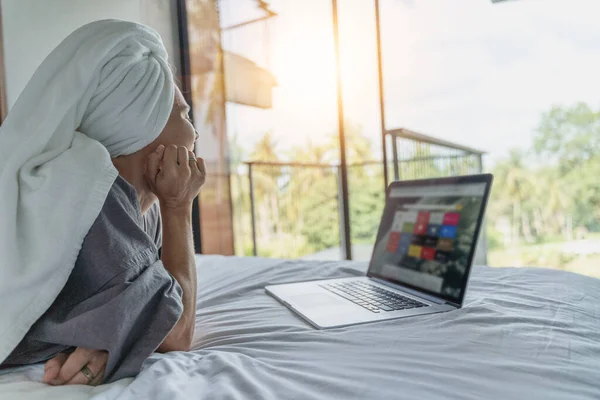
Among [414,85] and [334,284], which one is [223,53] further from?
[334,284]

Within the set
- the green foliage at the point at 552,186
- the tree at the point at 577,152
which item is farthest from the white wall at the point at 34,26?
the tree at the point at 577,152

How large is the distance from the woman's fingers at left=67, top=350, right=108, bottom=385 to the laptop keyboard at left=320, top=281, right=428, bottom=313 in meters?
0.45

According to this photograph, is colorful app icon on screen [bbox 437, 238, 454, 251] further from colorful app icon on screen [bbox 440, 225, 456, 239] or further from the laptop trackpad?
the laptop trackpad

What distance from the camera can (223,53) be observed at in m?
3.55

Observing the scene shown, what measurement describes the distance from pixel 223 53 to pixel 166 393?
3.39 m

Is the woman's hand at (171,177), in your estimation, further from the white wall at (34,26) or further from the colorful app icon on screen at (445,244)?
the white wall at (34,26)

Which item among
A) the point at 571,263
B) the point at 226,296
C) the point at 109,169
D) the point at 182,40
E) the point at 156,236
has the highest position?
the point at 182,40

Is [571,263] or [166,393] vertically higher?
[166,393]

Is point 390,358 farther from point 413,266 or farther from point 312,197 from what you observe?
point 312,197

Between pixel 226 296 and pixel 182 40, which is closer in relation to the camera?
pixel 226 296

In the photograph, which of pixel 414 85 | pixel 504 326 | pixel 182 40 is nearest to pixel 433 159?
pixel 414 85

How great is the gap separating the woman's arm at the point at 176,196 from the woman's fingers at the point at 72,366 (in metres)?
0.21

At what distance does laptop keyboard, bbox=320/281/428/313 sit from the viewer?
0.82 meters

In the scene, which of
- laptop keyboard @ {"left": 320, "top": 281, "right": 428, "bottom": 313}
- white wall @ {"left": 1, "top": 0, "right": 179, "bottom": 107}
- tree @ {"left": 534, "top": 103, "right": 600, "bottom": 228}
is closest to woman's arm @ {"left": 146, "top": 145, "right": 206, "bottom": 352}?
laptop keyboard @ {"left": 320, "top": 281, "right": 428, "bottom": 313}
